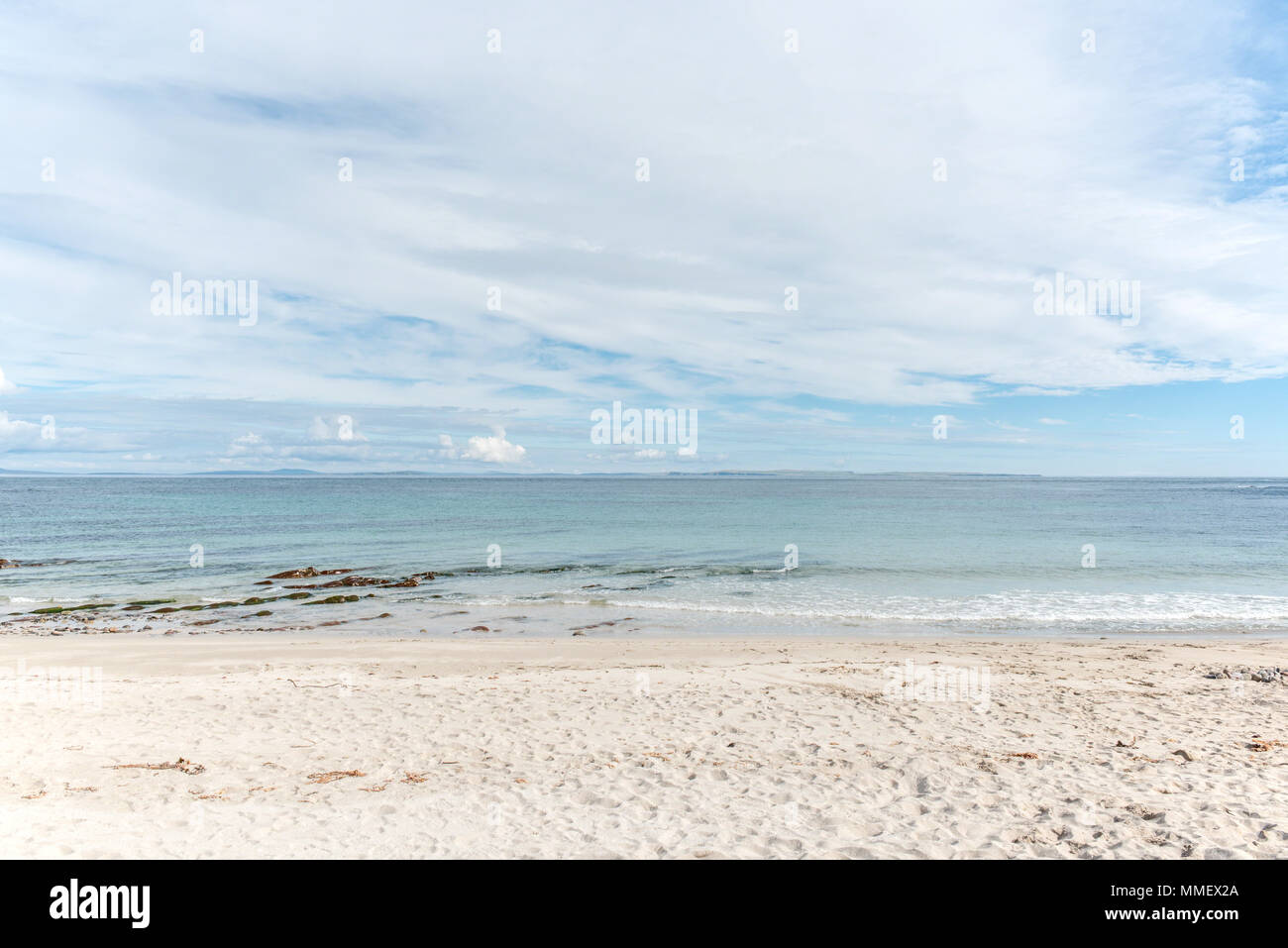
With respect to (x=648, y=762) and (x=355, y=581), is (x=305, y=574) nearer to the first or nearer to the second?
(x=355, y=581)

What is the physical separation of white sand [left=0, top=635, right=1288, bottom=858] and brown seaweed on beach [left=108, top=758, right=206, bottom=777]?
0.16 metres

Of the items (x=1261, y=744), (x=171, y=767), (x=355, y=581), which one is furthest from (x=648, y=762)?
(x=355, y=581)

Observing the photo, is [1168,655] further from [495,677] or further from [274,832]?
[274,832]

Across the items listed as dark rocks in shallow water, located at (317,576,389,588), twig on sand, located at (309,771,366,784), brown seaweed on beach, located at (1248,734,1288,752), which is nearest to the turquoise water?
dark rocks in shallow water, located at (317,576,389,588)

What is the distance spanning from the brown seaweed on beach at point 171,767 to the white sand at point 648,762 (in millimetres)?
160

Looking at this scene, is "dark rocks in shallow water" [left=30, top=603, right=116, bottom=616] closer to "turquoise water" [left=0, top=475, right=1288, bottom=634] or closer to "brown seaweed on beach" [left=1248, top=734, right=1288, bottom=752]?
"turquoise water" [left=0, top=475, right=1288, bottom=634]

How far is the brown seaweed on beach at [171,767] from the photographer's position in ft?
26.4

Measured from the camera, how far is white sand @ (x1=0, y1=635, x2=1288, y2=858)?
6168 mm

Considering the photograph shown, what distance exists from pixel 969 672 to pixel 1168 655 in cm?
526

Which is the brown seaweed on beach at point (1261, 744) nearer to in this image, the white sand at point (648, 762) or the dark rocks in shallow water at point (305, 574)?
the white sand at point (648, 762)
